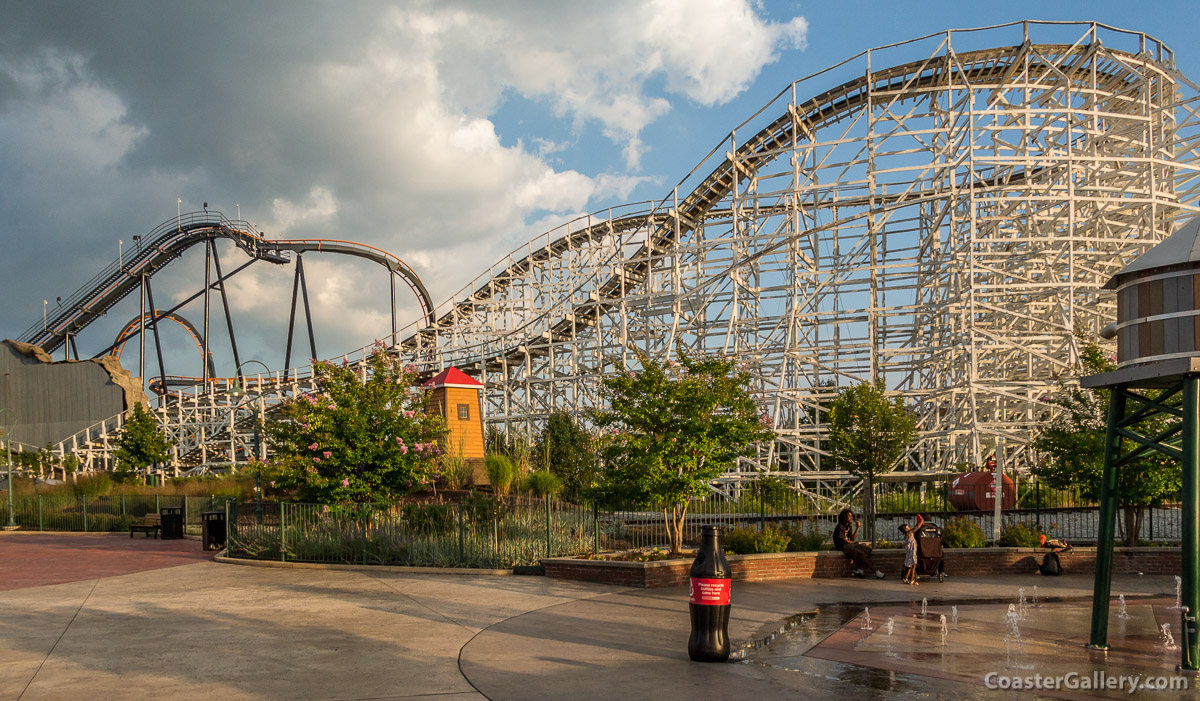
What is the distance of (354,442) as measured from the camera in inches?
676

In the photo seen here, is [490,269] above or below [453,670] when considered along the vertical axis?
above

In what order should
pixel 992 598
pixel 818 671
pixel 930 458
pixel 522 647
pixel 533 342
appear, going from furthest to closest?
pixel 533 342
pixel 930 458
pixel 992 598
pixel 522 647
pixel 818 671

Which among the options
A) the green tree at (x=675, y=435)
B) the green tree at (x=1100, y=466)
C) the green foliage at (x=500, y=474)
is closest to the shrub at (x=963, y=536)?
the green tree at (x=1100, y=466)

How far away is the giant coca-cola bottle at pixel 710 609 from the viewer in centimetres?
824

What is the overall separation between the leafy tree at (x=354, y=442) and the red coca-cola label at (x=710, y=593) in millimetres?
9877

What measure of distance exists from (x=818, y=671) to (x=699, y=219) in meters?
27.5

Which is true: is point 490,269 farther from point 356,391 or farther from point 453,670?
point 453,670

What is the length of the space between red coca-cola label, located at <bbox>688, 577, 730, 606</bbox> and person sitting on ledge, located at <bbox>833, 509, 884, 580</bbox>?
7.08 m

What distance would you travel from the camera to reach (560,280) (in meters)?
43.1

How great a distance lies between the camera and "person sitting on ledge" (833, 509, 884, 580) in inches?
587

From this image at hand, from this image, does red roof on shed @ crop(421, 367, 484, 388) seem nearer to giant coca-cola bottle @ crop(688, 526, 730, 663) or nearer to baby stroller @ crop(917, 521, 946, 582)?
baby stroller @ crop(917, 521, 946, 582)

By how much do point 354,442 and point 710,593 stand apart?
10.5 m

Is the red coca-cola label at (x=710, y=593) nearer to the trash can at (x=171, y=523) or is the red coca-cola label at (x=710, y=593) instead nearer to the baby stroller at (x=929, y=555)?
the baby stroller at (x=929, y=555)

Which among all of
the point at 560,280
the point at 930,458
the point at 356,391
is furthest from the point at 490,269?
the point at 356,391
